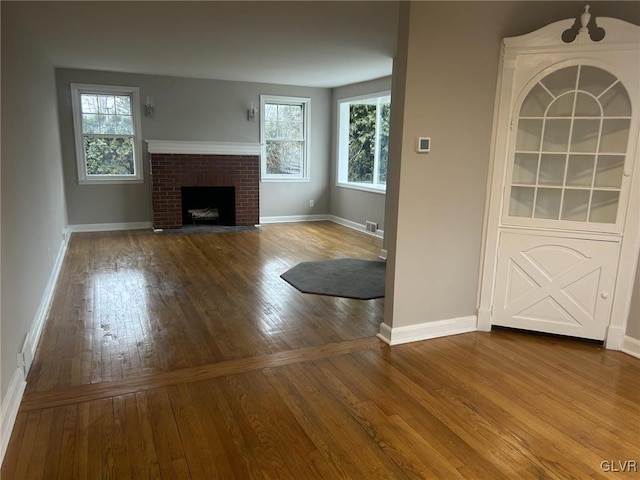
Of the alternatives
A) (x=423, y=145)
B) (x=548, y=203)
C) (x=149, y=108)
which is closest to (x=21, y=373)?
(x=423, y=145)

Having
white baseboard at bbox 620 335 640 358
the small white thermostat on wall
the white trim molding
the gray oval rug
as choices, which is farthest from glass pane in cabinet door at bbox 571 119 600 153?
the white trim molding

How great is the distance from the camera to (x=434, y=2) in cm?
283

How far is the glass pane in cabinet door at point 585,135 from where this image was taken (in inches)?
122

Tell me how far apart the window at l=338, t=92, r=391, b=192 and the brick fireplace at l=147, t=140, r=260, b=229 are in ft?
5.12

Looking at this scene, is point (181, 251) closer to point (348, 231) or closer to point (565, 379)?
point (348, 231)

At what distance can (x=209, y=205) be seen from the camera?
309 inches

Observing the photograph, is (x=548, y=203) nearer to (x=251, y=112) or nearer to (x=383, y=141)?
(x=383, y=141)

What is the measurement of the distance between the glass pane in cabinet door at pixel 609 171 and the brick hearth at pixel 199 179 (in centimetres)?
537

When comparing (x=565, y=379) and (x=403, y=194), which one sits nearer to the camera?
(x=565, y=379)

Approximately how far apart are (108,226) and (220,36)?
3.98m

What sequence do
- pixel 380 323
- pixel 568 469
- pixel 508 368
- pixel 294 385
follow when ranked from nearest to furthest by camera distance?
pixel 568 469, pixel 294 385, pixel 508 368, pixel 380 323

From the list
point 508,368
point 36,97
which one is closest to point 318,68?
point 36,97

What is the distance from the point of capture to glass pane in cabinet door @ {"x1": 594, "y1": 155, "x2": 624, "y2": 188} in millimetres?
3037

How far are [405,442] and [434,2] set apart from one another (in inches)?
100
